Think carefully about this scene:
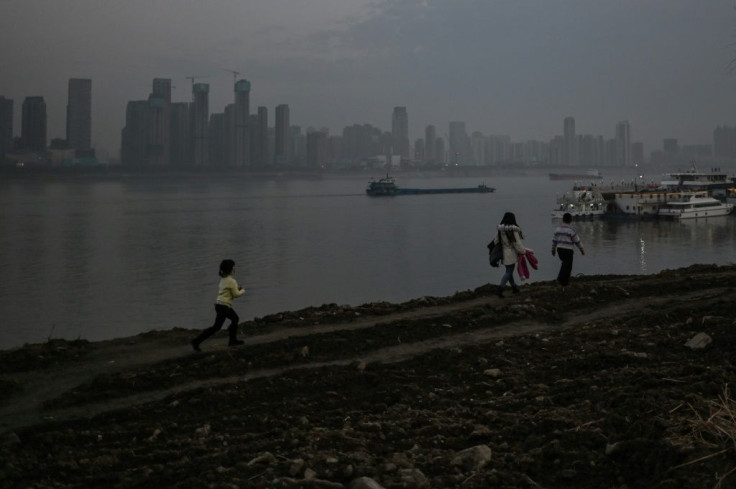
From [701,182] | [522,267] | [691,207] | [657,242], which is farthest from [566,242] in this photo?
[701,182]

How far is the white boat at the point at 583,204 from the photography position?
4666 cm

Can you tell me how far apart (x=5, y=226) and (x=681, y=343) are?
44875 millimetres

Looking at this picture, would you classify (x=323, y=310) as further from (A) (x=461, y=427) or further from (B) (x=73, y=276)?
(B) (x=73, y=276)

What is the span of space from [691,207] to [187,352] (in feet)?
149

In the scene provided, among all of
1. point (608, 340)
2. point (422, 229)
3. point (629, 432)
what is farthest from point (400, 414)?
point (422, 229)

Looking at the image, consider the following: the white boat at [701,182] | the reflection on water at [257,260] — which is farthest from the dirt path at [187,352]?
the white boat at [701,182]

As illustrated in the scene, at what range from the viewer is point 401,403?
4801 mm

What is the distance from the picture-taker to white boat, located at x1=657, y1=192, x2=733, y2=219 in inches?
1806

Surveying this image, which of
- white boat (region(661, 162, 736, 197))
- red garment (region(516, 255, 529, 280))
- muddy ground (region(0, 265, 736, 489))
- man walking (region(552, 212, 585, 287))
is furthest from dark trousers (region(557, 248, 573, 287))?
white boat (region(661, 162, 736, 197))

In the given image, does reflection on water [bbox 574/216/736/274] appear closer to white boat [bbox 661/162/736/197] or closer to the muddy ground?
white boat [bbox 661/162/736/197]

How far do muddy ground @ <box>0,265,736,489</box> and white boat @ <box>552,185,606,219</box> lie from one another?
4005cm

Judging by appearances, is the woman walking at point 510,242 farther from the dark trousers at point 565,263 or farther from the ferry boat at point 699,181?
the ferry boat at point 699,181

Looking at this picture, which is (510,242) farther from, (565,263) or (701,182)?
(701,182)

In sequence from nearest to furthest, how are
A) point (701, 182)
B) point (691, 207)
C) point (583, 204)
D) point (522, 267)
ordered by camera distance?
point (522, 267)
point (691, 207)
point (583, 204)
point (701, 182)
